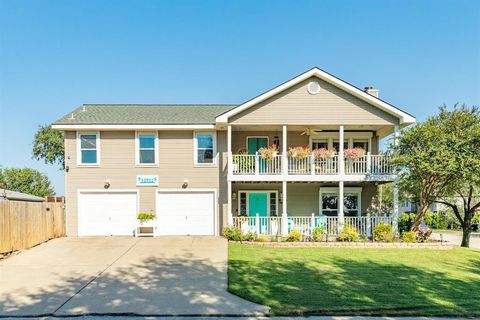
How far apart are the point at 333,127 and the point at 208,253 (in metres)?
8.77

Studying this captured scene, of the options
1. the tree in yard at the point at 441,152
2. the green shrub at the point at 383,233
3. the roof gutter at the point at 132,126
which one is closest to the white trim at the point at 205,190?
the roof gutter at the point at 132,126

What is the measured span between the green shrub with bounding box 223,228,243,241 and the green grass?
1813 millimetres

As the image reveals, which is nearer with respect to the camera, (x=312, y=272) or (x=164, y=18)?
(x=312, y=272)

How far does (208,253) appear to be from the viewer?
1219 centimetres

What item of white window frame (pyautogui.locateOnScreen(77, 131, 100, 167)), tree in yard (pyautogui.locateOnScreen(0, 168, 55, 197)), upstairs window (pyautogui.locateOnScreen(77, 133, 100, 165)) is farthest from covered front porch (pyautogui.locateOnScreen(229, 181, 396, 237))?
tree in yard (pyautogui.locateOnScreen(0, 168, 55, 197))

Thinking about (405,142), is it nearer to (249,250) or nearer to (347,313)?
(249,250)

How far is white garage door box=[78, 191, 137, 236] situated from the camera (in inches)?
645

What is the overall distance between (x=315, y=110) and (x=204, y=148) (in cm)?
533

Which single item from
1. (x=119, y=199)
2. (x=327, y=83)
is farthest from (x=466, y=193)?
(x=119, y=199)

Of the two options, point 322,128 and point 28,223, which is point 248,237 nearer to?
point 322,128

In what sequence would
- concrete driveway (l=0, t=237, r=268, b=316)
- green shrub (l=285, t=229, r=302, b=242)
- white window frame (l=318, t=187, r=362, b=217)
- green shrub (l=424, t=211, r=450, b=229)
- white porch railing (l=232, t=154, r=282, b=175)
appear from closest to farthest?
1. concrete driveway (l=0, t=237, r=268, b=316)
2. green shrub (l=285, t=229, r=302, b=242)
3. white porch railing (l=232, t=154, r=282, b=175)
4. white window frame (l=318, t=187, r=362, b=217)
5. green shrub (l=424, t=211, r=450, b=229)

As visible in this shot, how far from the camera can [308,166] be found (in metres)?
16.2

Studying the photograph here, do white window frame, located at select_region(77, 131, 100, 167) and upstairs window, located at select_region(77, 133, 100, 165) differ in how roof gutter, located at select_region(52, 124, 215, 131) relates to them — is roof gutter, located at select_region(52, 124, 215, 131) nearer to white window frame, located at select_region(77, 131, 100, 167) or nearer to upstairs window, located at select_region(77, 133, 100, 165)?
white window frame, located at select_region(77, 131, 100, 167)

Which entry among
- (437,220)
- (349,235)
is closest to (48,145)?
(349,235)
